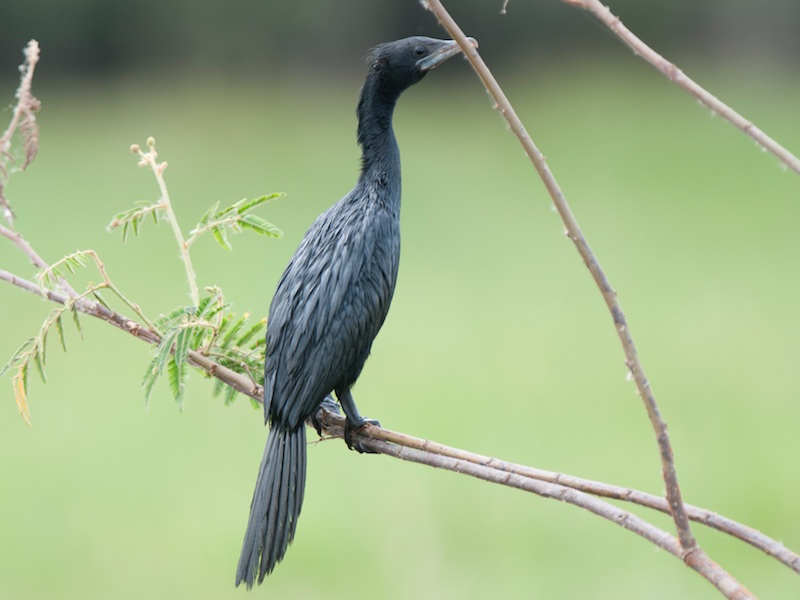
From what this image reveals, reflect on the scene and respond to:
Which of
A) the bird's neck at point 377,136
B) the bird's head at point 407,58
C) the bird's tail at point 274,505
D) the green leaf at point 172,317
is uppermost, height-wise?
the bird's head at point 407,58

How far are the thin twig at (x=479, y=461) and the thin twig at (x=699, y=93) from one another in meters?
0.42

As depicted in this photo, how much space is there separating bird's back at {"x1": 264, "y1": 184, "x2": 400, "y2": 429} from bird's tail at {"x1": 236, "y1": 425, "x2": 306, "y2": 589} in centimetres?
4

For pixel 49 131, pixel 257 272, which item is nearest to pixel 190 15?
pixel 49 131

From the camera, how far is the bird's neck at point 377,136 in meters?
2.34

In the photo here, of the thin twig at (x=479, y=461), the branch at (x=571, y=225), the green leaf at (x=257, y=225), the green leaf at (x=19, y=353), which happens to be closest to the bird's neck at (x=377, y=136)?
the green leaf at (x=257, y=225)

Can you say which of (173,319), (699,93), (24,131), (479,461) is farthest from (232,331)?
(699,93)

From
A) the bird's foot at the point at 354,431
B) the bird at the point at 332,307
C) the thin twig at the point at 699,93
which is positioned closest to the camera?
the thin twig at the point at 699,93

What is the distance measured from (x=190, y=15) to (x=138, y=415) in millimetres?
10113

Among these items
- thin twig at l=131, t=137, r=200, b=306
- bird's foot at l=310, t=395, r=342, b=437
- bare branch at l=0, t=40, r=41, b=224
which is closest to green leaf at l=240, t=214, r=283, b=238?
thin twig at l=131, t=137, r=200, b=306

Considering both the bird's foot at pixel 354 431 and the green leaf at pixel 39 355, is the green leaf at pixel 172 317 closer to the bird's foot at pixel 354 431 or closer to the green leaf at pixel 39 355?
the green leaf at pixel 39 355

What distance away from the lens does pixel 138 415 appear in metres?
8.53

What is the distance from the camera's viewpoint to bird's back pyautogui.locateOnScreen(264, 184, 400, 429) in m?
2.05

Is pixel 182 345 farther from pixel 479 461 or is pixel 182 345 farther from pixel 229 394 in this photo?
pixel 479 461

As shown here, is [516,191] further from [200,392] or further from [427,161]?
[200,392]
